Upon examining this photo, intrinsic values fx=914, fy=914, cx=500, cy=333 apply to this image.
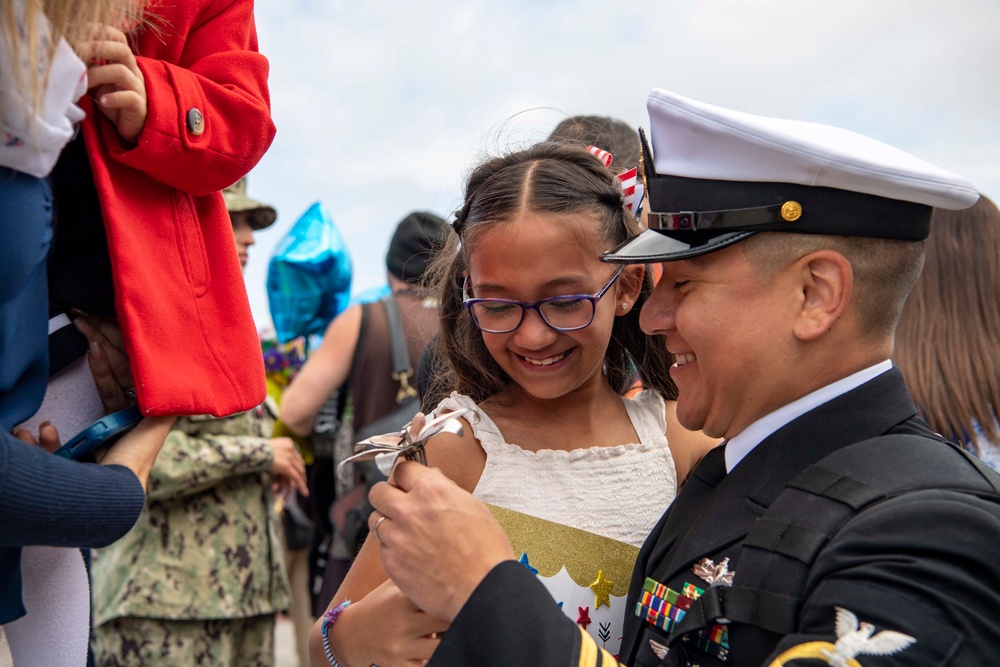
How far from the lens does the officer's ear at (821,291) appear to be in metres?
1.45

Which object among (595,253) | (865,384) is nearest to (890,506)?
(865,384)

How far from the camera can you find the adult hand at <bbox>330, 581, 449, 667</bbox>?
1520mm

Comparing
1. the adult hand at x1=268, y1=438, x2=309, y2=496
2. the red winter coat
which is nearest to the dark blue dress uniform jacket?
the red winter coat

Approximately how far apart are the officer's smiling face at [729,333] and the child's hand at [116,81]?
947mm

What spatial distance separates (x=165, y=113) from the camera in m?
1.56

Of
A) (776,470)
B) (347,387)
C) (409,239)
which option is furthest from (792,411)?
(409,239)

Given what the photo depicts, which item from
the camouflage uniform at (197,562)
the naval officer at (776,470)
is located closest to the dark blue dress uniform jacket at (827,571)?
the naval officer at (776,470)

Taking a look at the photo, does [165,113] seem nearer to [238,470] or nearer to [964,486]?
[964,486]

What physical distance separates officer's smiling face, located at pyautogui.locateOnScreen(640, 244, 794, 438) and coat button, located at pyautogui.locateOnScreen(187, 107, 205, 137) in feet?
2.84

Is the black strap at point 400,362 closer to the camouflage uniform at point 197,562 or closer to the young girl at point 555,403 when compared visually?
the camouflage uniform at point 197,562

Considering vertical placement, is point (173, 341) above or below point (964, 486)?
above

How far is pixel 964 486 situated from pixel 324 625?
1152 mm

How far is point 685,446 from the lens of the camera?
7.10ft

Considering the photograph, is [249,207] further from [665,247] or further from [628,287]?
[665,247]
